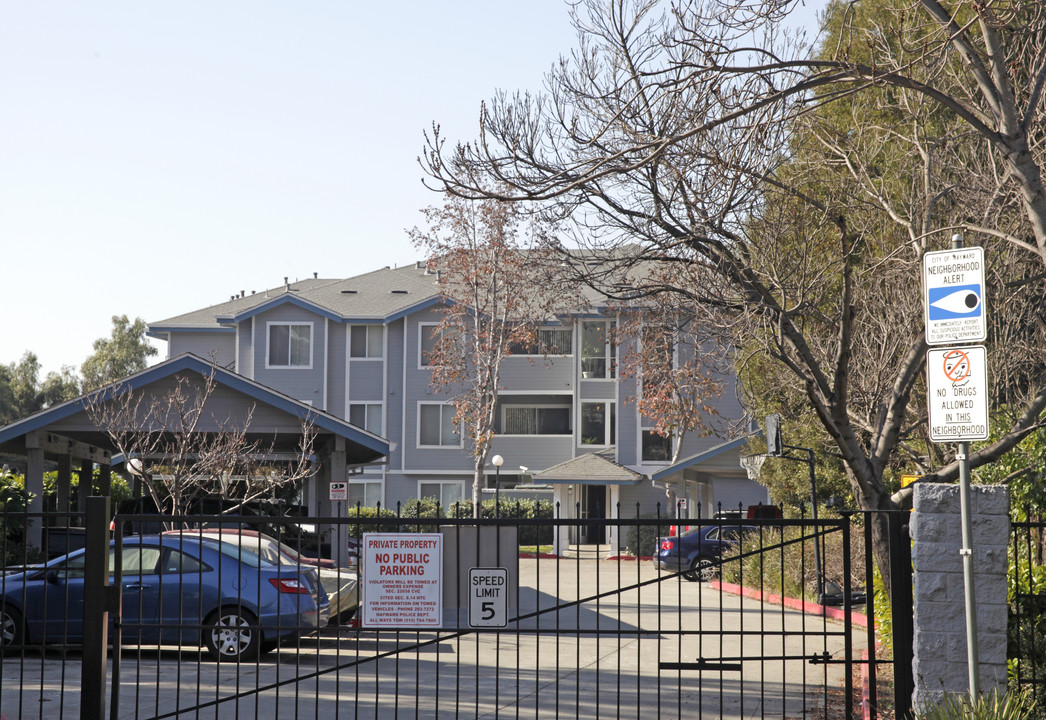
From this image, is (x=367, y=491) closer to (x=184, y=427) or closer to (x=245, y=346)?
(x=245, y=346)

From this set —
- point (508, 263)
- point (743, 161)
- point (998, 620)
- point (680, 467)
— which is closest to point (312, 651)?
point (743, 161)

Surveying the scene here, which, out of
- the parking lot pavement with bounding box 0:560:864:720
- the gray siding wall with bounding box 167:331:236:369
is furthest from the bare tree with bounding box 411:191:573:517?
the parking lot pavement with bounding box 0:560:864:720

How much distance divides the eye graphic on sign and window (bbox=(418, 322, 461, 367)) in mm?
32801

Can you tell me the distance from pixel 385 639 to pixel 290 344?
29332mm

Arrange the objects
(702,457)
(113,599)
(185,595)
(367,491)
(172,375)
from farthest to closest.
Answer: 1. (367,491)
2. (702,457)
3. (172,375)
4. (185,595)
5. (113,599)

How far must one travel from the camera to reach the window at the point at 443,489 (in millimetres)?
42562

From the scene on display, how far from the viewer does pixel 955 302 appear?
619 centimetres

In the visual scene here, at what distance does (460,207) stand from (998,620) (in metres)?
31.7

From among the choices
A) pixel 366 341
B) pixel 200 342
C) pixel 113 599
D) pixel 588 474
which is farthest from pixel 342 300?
pixel 113 599

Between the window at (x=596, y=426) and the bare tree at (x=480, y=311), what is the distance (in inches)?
202

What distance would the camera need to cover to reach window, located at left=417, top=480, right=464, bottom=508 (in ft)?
140

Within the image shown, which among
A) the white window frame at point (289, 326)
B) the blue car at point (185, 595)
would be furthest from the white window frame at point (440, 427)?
the blue car at point (185, 595)

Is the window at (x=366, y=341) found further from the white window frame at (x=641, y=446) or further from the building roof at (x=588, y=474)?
the white window frame at (x=641, y=446)

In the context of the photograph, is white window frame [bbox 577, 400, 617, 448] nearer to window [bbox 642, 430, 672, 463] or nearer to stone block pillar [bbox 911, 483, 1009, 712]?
window [bbox 642, 430, 672, 463]
